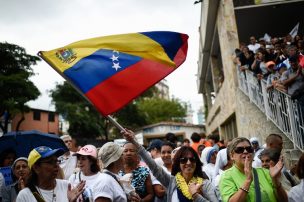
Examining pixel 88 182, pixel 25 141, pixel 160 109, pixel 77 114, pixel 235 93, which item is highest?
pixel 160 109

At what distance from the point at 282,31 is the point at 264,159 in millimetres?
14540

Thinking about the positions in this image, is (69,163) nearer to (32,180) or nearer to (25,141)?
(25,141)

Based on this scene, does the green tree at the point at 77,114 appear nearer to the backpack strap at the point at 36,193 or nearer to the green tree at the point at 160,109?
the green tree at the point at 160,109

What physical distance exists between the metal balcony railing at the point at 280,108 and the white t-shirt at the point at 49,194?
4.89 meters

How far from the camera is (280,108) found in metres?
7.39

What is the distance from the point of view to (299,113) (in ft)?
21.0

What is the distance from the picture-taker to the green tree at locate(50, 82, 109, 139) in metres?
31.5

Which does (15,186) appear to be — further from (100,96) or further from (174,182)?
(174,182)

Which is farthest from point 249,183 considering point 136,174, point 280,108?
point 280,108

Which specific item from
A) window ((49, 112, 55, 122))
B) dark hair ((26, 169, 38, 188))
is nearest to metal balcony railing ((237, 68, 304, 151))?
dark hair ((26, 169, 38, 188))

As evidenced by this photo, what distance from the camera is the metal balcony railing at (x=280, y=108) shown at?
6477 mm

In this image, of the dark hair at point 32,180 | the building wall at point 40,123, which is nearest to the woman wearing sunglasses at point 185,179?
the dark hair at point 32,180

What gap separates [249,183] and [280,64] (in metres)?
5.65

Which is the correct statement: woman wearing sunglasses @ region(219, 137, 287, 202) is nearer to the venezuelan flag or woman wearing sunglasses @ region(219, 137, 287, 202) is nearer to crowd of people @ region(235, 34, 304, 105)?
the venezuelan flag
